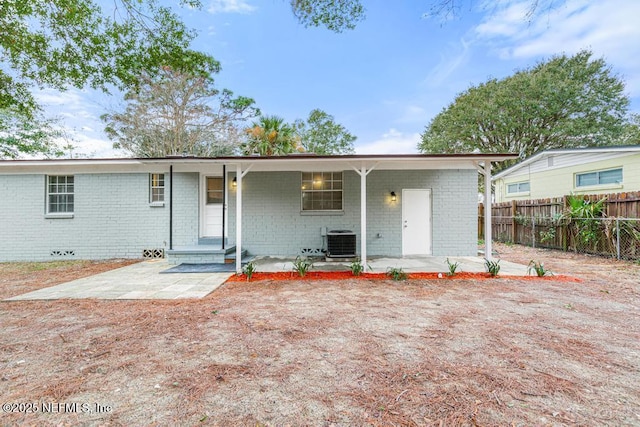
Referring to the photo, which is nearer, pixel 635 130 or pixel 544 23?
pixel 544 23

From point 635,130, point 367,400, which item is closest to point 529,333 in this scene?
point 367,400

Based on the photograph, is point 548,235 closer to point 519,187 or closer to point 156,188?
point 519,187

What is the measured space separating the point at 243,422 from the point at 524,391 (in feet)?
6.71

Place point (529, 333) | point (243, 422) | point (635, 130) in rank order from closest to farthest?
point (243, 422) → point (529, 333) → point (635, 130)

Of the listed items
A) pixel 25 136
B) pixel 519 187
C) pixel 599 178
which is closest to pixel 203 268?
pixel 599 178

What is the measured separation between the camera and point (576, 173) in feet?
35.3

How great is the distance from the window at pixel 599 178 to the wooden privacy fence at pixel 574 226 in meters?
2.09

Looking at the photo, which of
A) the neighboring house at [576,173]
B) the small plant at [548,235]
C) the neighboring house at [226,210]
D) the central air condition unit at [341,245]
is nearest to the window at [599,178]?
Result: the neighboring house at [576,173]

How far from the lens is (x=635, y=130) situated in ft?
58.3

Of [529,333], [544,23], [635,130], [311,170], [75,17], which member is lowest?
[529,333]

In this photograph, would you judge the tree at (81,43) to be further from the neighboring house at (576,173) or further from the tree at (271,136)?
the neighboring house at (576,173)

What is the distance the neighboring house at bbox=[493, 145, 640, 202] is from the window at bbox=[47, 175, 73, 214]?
56.9 ft

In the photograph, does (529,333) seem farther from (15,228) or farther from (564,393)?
(15,228)

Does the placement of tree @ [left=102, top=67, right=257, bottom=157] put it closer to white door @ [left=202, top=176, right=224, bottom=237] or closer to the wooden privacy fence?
white door @ [left=202, top=176, right=224, bottom=237]
